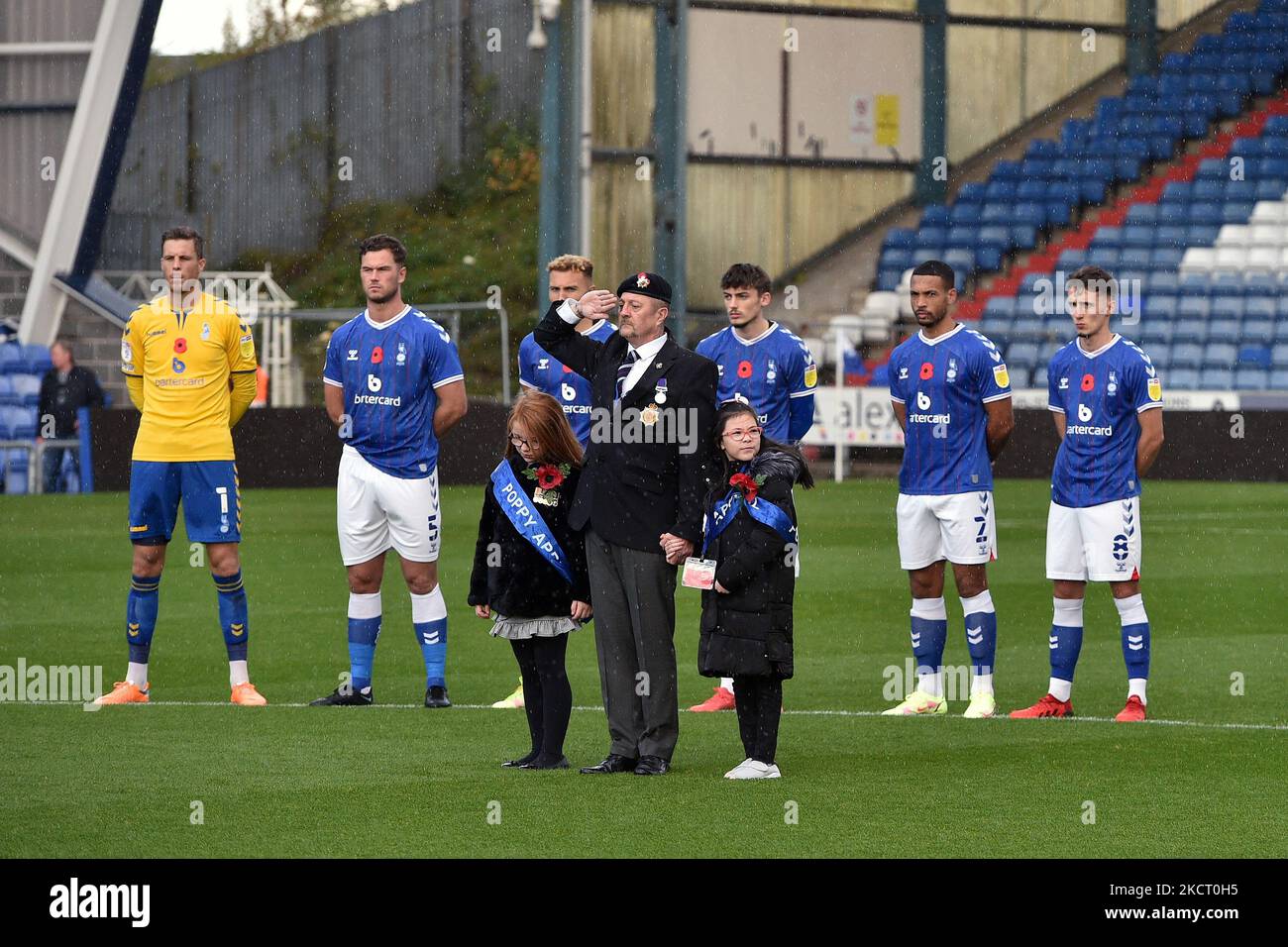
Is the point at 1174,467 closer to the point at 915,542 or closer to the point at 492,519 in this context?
the point at 915,542

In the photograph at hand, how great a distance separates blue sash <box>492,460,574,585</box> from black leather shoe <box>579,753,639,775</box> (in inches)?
28.6

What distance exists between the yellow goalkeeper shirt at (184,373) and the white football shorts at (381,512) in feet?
2.07

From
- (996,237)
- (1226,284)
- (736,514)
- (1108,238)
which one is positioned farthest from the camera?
(996,237)

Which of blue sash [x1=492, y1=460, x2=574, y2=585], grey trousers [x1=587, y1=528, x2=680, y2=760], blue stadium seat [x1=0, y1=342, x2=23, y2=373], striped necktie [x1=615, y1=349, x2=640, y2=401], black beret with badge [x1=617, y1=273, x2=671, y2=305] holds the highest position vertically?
black beret with badge [x1=617, y1=273, x2=671, y2=305]

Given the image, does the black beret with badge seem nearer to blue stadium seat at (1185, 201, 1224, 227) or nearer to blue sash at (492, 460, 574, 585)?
blue sash at (492, 460, 574, 585)

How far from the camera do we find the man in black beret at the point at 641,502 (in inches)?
314

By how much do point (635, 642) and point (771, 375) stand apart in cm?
268

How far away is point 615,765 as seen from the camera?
8.14 meters

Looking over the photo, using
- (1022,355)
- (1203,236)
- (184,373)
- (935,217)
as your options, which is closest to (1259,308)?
(1203,236)

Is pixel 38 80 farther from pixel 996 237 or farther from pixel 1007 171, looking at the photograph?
pixel 1007 171

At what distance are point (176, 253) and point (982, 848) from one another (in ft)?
17.1

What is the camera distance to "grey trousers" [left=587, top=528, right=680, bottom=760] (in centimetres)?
806

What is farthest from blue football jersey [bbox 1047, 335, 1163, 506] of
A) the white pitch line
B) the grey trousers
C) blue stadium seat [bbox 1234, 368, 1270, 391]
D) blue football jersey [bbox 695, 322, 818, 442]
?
blue stadium seat [bbox 1234, 368, 1270, 391]

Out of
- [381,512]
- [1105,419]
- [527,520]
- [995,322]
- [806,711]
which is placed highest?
[995,322]
